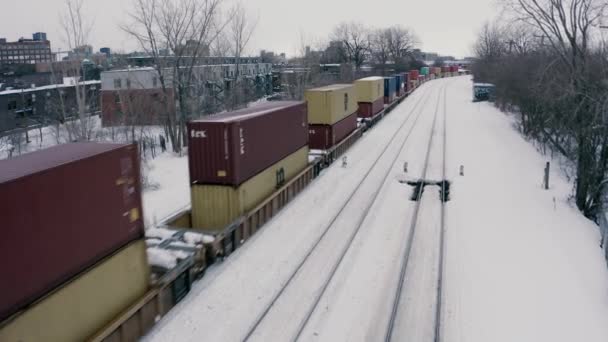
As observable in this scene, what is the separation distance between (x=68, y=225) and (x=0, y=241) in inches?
52.3

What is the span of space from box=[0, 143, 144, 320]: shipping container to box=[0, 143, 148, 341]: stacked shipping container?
14 millimetres

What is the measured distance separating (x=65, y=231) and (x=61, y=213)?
1.06 ft

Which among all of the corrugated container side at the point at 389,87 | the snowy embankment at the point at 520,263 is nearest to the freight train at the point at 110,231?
Answer: the snowy embankment at the point at 520,263

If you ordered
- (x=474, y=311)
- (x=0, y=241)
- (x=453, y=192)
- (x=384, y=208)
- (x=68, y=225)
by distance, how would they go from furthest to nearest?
(x=453, y=192), (x=384, y=208), (x=474, y=311), (x=68, y=225), (x=0, y=241)

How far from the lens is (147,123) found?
48719 millimetres

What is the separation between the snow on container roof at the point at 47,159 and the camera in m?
7.12

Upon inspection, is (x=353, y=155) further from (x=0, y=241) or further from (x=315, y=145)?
(x=0, y=241)

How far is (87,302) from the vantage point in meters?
8.33

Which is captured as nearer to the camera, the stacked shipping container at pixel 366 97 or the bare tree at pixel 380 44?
the stacked shipping container at pixel 366 97

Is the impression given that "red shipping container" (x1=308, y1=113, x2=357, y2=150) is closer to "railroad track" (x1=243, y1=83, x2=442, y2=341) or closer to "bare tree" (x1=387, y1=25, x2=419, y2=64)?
"railroad track" (x1=243, y1=83, x2=442, y2=341)

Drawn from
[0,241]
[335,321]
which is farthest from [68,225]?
[335,321]

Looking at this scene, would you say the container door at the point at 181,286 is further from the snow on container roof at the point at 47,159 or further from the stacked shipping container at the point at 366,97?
the stacked shipping container at the point at 366,97

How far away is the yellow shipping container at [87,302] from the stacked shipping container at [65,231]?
2 centimetres

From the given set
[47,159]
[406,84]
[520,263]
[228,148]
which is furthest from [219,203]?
[406,84]
